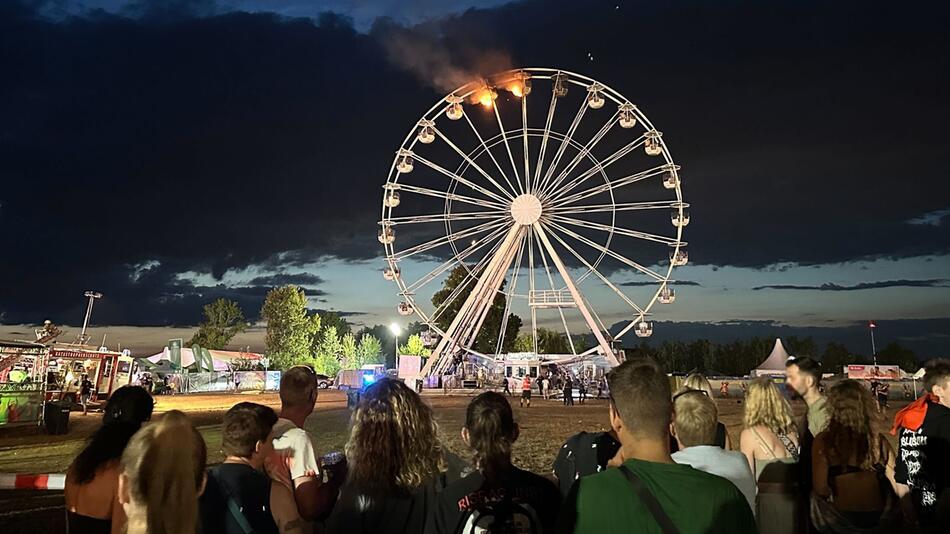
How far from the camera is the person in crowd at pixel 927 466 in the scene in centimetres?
476

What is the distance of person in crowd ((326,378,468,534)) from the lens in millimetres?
3035

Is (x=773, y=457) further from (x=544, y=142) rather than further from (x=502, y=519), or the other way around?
(x=544, y=142)

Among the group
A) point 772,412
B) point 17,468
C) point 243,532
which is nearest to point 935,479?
point 772,412

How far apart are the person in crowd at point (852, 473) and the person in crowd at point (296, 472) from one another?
3.35m

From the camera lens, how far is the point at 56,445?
642 inches

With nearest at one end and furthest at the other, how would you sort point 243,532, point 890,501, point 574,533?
point 574,533
point 243,532
point 890,501

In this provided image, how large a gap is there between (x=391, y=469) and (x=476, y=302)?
34929 millimetres

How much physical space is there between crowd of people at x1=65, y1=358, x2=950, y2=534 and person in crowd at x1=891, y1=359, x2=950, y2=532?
0.01 metres

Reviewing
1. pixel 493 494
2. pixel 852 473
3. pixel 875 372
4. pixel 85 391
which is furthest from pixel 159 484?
pixel 875 372

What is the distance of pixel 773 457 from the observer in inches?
183

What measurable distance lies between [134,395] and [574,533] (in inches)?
123

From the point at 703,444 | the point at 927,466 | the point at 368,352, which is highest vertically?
the point at 368,352

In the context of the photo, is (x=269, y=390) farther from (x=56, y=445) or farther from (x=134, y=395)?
(x=134, y=395)

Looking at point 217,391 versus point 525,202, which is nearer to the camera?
point 525,202
